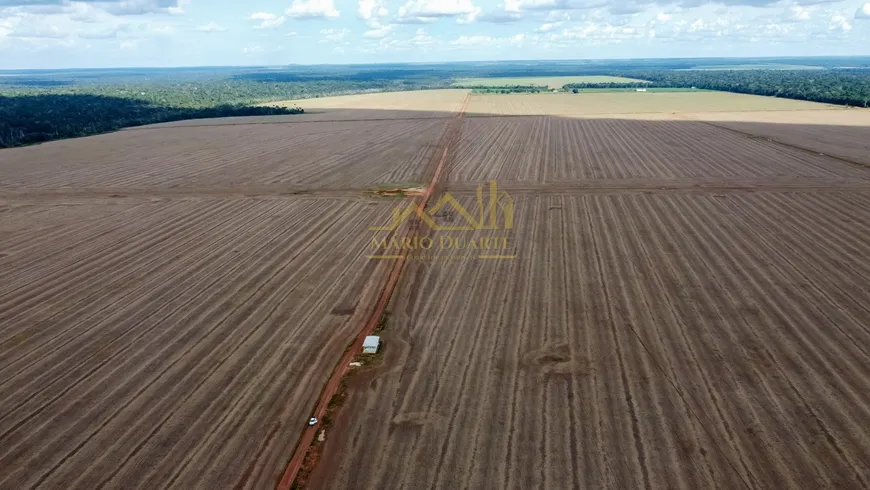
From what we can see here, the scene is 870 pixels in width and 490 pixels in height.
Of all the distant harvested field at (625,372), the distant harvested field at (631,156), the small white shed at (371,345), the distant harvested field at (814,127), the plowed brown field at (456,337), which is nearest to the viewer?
the distant harvested field at (625,372)

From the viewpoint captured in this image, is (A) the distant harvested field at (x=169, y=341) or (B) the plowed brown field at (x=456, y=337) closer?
(B) the plowed brown field at (x=456, y=337)

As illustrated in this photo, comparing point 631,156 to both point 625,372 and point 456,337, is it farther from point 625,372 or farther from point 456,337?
point 625,372

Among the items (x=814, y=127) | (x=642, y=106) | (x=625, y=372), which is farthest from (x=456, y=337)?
(x=642, y=106)

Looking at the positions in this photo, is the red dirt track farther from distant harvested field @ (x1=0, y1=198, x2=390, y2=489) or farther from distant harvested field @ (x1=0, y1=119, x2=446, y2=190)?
distant harvested field @ (x1=0, y1=119, x2=446, y2=190)

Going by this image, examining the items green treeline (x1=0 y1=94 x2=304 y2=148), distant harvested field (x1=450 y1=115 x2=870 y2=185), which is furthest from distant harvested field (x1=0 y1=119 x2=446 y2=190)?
green treeline (x1=0 y1=94 x2=304 y2=148)

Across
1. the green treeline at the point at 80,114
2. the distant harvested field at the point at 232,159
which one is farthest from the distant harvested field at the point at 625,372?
the green treeline at the point at 80,114

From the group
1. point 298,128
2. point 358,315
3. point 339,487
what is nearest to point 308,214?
point 358,315

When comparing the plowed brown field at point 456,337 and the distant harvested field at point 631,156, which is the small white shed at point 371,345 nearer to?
the plowed brown field at point 456,337
